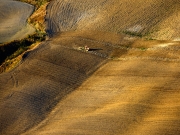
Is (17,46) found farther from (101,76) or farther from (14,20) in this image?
(101,76)

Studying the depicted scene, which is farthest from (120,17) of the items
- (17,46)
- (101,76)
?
(17,46)

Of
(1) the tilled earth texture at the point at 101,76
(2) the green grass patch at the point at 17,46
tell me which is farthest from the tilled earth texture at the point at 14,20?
(1) the tilled earth texture at the point at 101,76

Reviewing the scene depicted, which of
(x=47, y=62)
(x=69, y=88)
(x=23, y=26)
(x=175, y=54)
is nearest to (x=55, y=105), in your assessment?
(x=69, y=88)

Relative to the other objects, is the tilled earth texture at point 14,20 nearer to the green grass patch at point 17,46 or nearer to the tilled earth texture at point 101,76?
the green grass patch at point 17,46

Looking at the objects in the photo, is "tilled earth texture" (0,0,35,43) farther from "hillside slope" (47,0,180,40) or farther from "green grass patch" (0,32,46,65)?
"hillside slope" (47,0,180,40)

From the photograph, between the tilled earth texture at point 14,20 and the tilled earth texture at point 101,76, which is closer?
the tilled earth texture at point 101,76

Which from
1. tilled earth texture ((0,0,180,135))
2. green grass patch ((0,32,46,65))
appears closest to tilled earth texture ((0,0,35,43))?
green grass patch ((0,32,46,65))
